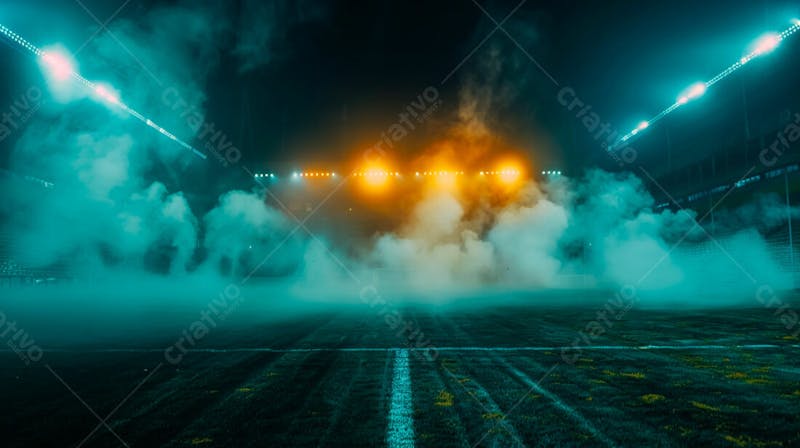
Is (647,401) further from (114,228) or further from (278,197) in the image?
(114,228)

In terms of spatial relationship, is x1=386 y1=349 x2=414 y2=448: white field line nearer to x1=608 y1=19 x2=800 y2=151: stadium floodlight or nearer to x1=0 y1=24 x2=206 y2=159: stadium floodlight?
x1=0 y1=24 x2=206 y2=159: stadium floodlight

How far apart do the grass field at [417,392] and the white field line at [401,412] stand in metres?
0.02

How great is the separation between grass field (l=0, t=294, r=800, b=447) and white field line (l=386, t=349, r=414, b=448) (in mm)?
18

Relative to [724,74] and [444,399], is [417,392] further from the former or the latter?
[724,74]

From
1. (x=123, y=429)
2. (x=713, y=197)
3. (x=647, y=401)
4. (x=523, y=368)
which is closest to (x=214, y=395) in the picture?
(x=123, y=429)

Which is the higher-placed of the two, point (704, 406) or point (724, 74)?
point (724, 74)

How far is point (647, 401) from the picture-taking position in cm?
478

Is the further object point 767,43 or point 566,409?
point 767,43

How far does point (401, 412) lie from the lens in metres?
4.58

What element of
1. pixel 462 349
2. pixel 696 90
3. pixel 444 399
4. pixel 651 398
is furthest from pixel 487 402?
pixel 696 90

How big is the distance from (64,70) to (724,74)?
29.7m

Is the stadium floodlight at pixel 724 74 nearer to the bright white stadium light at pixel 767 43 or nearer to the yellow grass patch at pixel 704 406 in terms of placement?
the bright white stadium light at pixel 767 43

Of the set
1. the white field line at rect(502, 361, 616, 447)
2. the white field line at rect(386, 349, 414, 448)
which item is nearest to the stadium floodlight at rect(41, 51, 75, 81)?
the white field line at rect(386, 349, 414, 448)

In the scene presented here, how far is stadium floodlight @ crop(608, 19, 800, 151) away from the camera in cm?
1941
